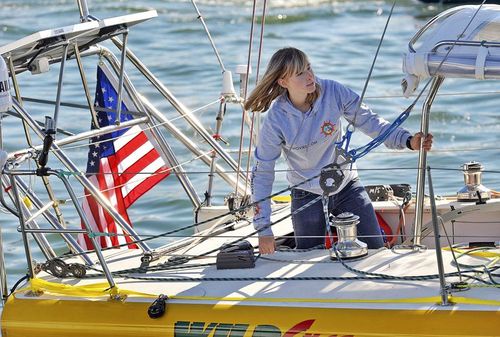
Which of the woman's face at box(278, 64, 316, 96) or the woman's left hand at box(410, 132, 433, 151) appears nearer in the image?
the woman's left hand at box(410, 132, 433, 151)

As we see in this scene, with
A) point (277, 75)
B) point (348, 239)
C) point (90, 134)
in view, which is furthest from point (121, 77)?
point (348, 239)

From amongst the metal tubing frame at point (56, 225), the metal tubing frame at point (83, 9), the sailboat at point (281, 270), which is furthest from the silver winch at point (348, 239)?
the metal tubing frame at point (83, 9)

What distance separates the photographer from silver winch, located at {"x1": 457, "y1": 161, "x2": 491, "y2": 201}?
5.43 meters

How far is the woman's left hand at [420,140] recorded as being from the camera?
4.65m

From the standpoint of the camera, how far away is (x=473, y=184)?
5.50 m

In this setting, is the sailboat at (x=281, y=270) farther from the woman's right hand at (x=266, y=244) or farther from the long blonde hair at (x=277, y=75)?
the long blonde hair at (x=277, y=75)

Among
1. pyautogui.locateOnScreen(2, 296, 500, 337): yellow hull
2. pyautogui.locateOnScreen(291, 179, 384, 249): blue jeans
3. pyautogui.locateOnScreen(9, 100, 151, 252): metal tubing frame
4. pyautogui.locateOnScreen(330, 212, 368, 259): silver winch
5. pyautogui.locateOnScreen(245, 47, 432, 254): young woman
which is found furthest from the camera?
pyautogui.locateOnScreen(9, 100, 151, 252): metal tubing frame

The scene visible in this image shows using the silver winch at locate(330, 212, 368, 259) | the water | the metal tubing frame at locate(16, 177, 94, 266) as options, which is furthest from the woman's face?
the water

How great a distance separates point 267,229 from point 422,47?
37.7 inches

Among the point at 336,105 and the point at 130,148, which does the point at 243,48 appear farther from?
the point at 336,105

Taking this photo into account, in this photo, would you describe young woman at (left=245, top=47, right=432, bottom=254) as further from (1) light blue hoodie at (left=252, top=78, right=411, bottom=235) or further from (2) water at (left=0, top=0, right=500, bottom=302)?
(2) water at (left=0, top=0, right=500, bottom=302)

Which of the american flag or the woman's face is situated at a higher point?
the woman's face

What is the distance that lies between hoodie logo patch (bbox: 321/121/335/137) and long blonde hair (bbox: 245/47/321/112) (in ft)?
0.34

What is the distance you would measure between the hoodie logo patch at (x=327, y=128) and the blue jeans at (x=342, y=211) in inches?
9.6
